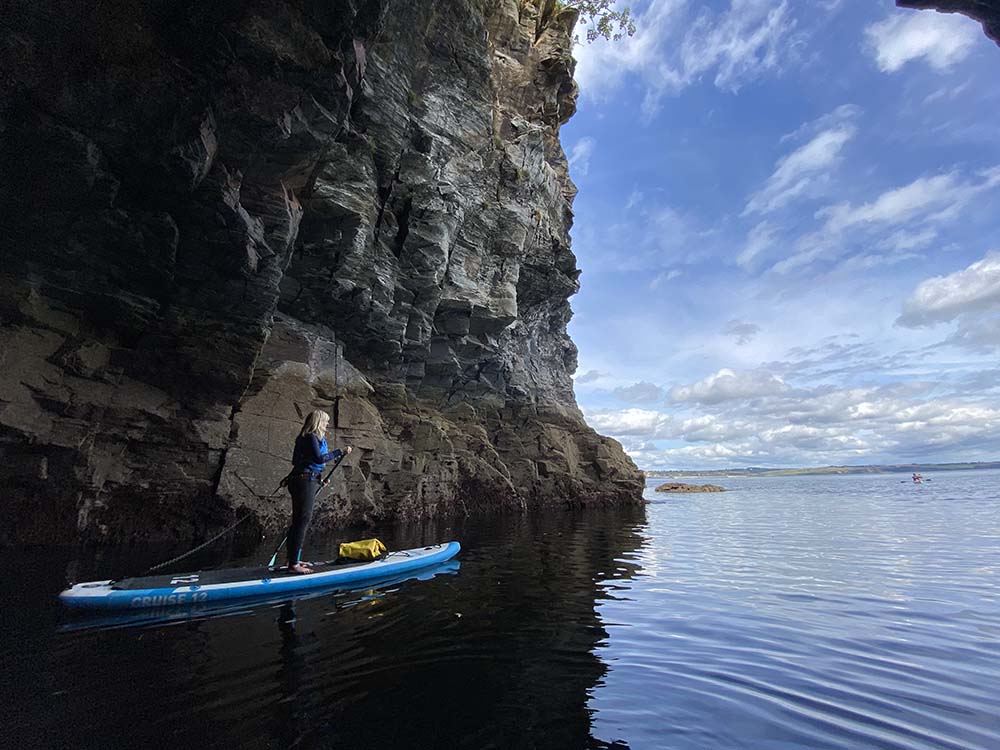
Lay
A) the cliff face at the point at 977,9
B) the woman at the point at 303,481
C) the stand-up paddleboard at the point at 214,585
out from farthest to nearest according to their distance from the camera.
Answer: the woman at the point at 303,481, the cliff face at the point at 977,9, the stand-up paddleboard at the point at 214,585

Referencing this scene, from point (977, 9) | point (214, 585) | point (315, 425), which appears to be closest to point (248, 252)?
point (315, 425)

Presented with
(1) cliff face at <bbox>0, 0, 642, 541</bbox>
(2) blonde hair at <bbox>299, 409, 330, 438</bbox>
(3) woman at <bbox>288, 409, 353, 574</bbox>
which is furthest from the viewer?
(1) cliff face at <bbox>0, 0, 642, 541</bbox>

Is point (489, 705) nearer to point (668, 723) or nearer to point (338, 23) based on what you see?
point (668, 723)

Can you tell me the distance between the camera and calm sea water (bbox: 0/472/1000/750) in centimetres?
433

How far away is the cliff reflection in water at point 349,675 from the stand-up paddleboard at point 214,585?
58 cm

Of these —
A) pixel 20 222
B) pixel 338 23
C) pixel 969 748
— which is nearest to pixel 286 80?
pixel 338 23

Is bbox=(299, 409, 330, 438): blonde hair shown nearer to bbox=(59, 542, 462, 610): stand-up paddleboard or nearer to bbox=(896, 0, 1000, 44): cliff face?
bbox=(59, 542, 462, 610): stand-up paddleboard

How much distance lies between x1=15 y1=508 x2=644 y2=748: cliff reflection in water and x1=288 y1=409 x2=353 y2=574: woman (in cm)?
119

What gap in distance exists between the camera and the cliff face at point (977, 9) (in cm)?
934

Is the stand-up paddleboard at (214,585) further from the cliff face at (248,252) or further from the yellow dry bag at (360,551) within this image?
the cliff face at (248,252)

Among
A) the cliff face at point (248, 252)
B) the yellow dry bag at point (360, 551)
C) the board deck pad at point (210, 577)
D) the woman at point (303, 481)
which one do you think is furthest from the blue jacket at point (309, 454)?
the cliff face at point (248, 252)

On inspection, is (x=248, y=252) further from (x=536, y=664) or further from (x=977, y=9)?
(x=977, y=9)

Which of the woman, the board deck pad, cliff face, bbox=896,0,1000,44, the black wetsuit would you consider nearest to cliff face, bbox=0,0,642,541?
the woman

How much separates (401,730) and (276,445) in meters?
15.9
